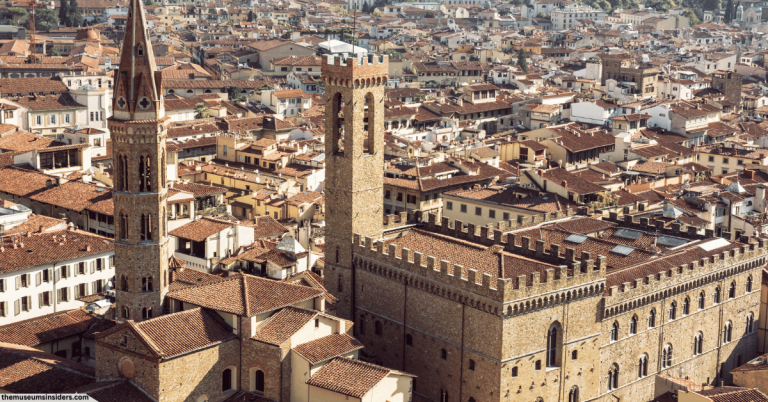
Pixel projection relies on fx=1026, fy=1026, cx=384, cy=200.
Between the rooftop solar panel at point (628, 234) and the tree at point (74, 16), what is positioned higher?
the tree at point (74, 16)

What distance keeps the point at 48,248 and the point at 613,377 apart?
27.3 m

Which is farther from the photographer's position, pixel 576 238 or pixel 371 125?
pixel 576 238

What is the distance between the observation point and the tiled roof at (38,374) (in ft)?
122

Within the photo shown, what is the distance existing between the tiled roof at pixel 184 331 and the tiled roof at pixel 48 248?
13642 mm

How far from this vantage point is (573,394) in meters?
41.8

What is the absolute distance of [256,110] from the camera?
106 metres

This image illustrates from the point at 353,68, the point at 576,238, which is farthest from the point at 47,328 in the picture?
the point at 576,238

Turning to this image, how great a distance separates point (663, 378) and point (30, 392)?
25360mm

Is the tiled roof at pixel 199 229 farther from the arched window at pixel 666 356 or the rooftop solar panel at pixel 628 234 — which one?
the arched window at pixel 666 356

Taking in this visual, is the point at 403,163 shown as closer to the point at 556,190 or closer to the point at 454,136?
the point at 556,190

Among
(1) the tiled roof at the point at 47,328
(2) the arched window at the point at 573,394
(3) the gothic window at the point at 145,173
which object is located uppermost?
(3) the gothic window at the point at 145,173

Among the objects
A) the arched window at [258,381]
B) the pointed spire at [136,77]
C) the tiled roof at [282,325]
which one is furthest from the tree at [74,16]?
the arched window at [258,381]

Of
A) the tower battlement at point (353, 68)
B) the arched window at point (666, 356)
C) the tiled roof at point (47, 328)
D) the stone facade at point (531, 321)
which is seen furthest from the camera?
the arched window at point (666, 356)

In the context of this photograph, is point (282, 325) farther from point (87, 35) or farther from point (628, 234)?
point (87, 35)
